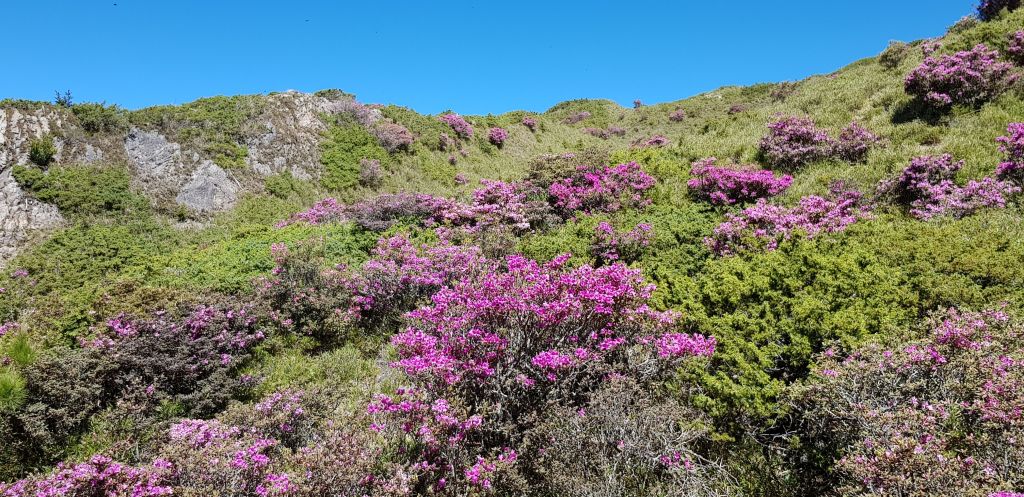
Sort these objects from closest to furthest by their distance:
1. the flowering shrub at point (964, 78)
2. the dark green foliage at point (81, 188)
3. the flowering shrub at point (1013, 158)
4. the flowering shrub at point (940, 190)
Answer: the flowering shrub at point (940, 190) < the flowering shrub at point (1013, 158) < the flowering shrub at point (964, 78) < the dark green foliage at point (81, 188)

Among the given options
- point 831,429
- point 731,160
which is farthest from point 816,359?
point 731,160

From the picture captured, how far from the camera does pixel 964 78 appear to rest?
13.5m

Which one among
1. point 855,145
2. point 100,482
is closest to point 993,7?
point 855,145

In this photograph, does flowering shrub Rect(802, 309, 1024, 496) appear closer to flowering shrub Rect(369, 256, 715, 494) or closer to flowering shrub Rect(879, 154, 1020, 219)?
flowering shrub Rect(369, 256, 715, 494)

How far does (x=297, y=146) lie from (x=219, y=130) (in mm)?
3364

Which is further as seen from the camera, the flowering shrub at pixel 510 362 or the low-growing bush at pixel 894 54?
the low-growing bush at pixel 894 54

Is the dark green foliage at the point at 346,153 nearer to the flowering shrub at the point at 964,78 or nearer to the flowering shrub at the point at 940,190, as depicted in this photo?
the flowering shrub at the point at 940,190

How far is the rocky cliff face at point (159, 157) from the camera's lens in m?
15.8

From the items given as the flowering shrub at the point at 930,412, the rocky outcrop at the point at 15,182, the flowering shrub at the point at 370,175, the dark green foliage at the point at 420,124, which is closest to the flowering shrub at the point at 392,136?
the dark green foliage at the point at 420,124

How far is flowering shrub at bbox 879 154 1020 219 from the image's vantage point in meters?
9.27

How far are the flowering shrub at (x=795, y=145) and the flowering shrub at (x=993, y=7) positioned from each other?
12.1 meters

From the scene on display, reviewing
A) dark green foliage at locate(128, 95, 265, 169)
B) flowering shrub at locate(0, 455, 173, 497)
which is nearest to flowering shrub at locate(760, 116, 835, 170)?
flowering shrub at locate(0, 455, 173, 497)

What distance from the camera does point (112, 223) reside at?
53.8 ft

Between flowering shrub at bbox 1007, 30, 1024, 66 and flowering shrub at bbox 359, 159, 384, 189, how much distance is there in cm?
2397
